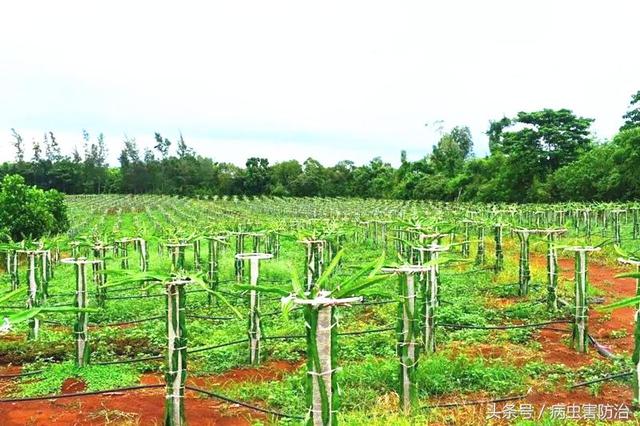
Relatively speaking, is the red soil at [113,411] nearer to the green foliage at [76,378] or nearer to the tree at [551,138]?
the green foliage at [76,378]

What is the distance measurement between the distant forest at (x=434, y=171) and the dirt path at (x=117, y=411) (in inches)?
1022

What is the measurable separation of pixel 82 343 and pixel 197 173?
6398cm

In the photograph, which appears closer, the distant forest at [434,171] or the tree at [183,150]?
the distant forest at [434,171]

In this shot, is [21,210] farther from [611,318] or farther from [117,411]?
[611,318]

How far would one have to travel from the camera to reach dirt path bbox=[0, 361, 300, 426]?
225 inches

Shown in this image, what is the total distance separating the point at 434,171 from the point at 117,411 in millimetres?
47908

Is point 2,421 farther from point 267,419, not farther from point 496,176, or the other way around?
point 496,176

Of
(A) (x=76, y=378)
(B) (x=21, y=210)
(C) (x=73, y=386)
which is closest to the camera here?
(C) (x=73, y=386)

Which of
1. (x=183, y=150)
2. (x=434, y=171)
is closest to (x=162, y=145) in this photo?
(x=183, y=150)

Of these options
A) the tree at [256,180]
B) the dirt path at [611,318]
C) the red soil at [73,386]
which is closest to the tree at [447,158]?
the tree at [256,180]

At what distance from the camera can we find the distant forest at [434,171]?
98.8ft

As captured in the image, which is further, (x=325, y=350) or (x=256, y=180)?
(x=256, y=180)

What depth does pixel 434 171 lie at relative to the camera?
170 ft

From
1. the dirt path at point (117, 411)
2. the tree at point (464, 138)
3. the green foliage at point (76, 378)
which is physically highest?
the tree at point (464, 138)
